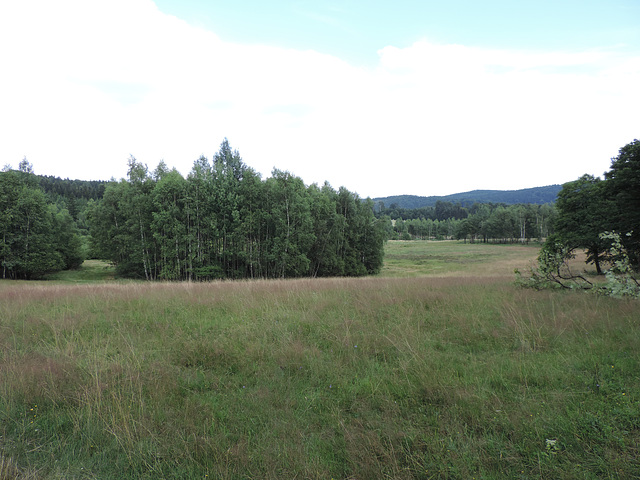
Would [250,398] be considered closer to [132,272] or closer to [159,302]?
[159,302]

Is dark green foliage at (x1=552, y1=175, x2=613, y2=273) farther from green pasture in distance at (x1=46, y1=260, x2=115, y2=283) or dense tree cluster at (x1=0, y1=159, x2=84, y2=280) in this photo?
dense tree cluster at (x1=0, y1=159, x2=84, y2=280)

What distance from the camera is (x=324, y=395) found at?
3629mm

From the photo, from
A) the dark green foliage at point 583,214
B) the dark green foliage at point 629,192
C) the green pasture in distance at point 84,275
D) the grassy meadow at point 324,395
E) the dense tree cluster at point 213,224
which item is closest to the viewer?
the grassy meadow at point 324,395

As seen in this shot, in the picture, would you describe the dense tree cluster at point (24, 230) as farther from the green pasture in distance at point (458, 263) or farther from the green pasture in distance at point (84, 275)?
the green pasture in distance at point (458, 263)

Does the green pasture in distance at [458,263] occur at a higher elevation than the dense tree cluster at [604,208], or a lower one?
lower

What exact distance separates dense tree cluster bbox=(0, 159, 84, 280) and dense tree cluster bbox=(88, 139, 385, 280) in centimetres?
540

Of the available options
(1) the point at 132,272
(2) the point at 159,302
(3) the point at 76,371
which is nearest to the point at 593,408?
(3) the point at 76,371

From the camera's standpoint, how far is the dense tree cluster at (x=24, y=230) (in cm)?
3525

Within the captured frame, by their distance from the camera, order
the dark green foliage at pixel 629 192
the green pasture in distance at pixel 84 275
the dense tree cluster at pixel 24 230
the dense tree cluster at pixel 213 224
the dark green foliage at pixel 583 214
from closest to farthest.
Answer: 1. the dark green foliage at pixel 629 192
2. the dark green foliage at pixel 583 214
3. the dense tree cluster at pixel 213 224
4. the dense tree cluster at pixel 24 230
5. the green pasture in distance at pixel 84 275

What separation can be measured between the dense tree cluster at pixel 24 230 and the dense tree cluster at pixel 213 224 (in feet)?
17.7

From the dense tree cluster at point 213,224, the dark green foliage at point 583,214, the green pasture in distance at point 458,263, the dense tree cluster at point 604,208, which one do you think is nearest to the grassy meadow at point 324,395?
the green pasture in distance at point 458,263

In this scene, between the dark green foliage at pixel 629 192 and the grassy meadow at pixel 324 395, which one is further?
the dark green foliage at pixel 629 192

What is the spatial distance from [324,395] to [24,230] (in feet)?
159

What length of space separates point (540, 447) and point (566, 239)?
35.5m
